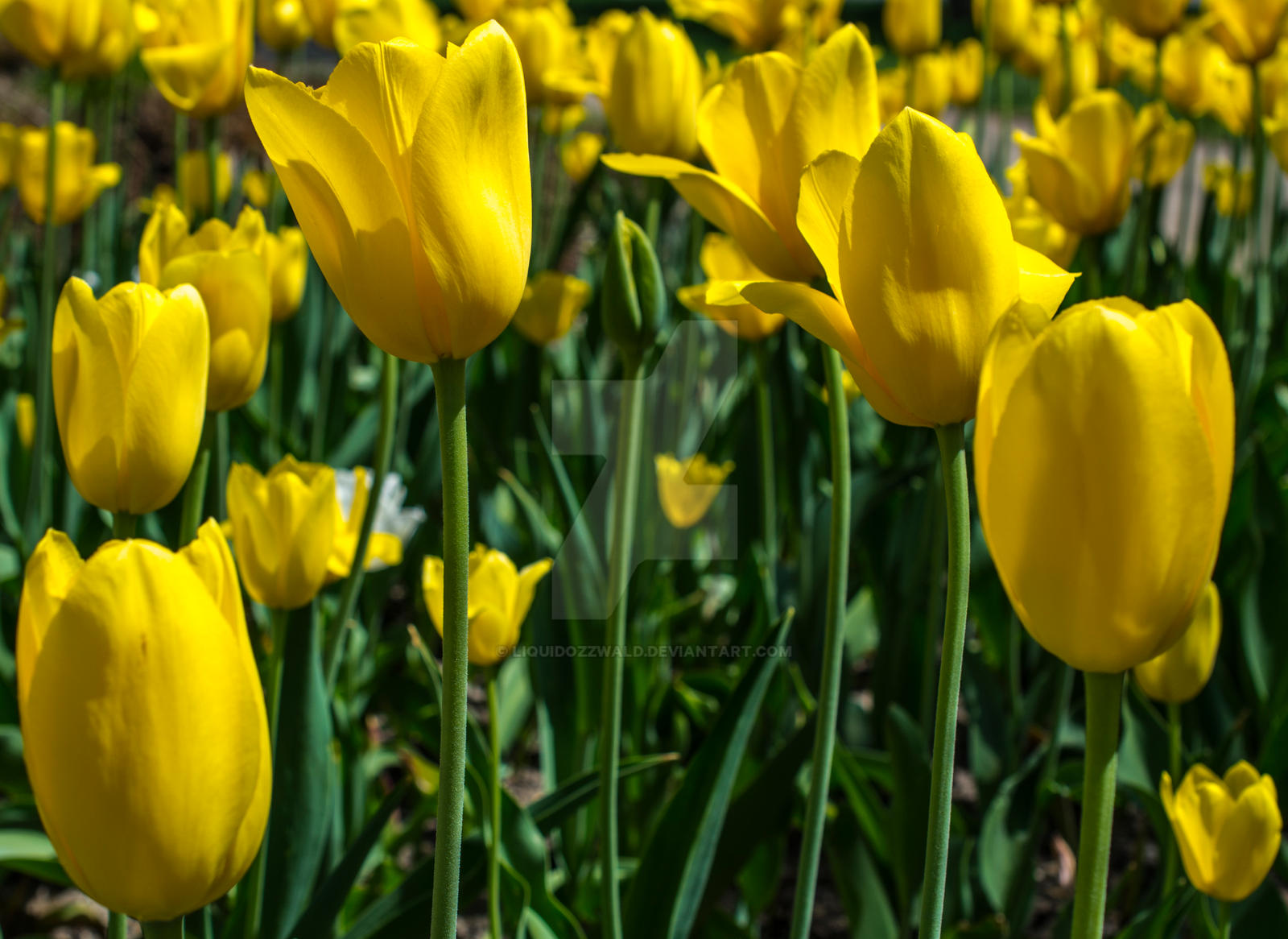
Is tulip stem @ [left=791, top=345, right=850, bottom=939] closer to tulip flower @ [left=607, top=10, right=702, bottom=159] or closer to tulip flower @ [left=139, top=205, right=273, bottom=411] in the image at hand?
tulip flower @ [left=139, top=205, right=273, bottom=411]

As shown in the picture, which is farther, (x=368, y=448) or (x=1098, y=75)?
(x=1098, y=75)

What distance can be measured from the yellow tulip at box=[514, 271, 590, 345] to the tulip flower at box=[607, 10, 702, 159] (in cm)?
55

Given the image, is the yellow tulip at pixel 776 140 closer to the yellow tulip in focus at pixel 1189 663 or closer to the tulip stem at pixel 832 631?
the tulip stem at pixel 832 631

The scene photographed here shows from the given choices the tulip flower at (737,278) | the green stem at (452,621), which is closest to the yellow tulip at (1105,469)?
the green stem at (452,621)

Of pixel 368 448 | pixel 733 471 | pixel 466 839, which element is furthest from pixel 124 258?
pixel 466 839

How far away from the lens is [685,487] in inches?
72.9

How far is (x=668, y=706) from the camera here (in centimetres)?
159

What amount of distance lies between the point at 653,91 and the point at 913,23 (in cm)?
130

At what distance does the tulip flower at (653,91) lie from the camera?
4.64 ft

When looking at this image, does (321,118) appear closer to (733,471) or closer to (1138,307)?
(1138,307)

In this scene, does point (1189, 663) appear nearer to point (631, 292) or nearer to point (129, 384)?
point (631, 292)

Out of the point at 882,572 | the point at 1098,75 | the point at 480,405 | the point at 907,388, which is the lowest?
the point at 882,572

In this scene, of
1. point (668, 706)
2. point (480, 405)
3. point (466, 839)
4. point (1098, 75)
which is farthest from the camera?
point (1098, 75)

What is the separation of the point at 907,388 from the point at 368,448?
166 centimetres
